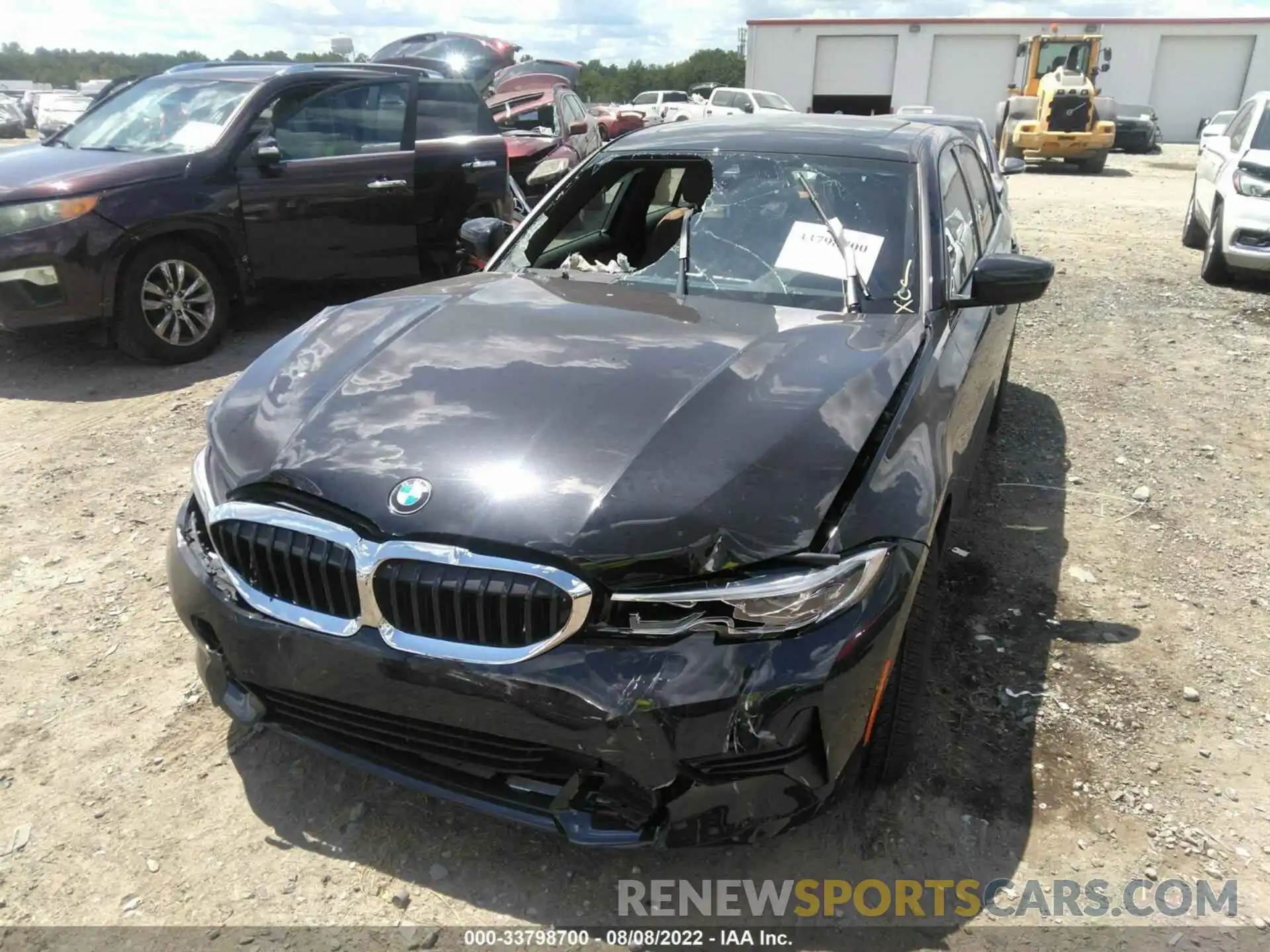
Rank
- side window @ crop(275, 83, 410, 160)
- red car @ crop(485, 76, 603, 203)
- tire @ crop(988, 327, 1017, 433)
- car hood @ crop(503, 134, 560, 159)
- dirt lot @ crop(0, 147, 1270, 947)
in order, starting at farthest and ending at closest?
car hood @ crop(503, 134, 560, 159)
red car @ crop(485, 76, 603, 203)
side window @ crop(275, 83, 410, 160)
tire @ crop(988, 327, 1017, 433)
dirt lot @ crop(0, 147, 1270, 947)

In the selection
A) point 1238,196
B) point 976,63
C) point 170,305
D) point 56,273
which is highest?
point 976,63

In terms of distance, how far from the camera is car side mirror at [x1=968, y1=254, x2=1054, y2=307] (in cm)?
294

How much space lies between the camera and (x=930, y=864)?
88.7 inches

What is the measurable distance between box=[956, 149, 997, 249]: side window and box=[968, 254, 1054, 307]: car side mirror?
93cm

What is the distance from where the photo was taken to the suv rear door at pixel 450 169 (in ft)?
22.3

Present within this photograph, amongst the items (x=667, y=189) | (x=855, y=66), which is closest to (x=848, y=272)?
(x=667, y=189)

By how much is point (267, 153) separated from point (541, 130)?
599 cm

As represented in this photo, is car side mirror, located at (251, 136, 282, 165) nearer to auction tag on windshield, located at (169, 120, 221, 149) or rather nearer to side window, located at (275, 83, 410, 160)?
side window, located at (275, 83, 410, 160)

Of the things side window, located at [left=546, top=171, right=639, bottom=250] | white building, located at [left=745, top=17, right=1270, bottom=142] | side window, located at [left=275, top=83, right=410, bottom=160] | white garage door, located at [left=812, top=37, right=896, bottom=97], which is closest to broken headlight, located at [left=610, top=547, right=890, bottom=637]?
side window, located at [left=546, top=171, right=639, bottom=250]

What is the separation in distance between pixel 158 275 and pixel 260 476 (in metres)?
4.20

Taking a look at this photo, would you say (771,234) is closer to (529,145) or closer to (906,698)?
(906,698)

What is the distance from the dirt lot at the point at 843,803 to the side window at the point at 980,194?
1.15 meters

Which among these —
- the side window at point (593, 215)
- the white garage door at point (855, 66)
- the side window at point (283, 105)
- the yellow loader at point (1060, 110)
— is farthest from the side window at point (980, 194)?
the white garage door at point (855, 66)

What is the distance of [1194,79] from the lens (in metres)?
35.6
